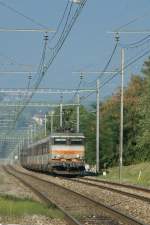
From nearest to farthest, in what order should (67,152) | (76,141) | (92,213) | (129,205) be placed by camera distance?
1. (92,213)
2. (129,205)
3. (67,152)
4. (76,141)

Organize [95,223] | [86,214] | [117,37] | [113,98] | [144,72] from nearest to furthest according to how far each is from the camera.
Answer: [95,223], [86,214], [117,37], [113,98], [144,72]

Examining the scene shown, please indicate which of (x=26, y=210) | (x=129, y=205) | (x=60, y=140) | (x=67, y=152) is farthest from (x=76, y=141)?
(x=26, y=210)

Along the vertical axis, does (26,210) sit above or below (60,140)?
below

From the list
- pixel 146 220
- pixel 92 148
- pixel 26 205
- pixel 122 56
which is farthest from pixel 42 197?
pixel 92 148

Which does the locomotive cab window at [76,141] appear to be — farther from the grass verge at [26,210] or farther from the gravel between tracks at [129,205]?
the grass verge at [26,210]

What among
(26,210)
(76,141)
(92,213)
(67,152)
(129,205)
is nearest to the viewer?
(26,210)

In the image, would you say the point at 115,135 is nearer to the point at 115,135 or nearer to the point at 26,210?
the point at 115,135

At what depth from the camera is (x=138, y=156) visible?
75.8 m

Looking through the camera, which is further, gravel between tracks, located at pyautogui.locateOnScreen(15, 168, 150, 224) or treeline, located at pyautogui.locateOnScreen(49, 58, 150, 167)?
treeline, located at pyautogui.locateOnScreen(49, 58, 150, 167)

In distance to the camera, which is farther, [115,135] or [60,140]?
[115,135]

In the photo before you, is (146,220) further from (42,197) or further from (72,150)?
(72,150)

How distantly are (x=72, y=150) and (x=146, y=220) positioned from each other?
3432cm

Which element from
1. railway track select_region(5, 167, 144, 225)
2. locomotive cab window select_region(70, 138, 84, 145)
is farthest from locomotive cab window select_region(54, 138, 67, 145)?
railway track select_region(5, 167, 144, 225)

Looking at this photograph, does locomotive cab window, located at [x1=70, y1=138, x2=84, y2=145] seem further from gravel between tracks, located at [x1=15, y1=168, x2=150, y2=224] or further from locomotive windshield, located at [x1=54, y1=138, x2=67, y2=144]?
gravel between tracks, located at [x1=15, y1=168, x2=150, y2=224]
